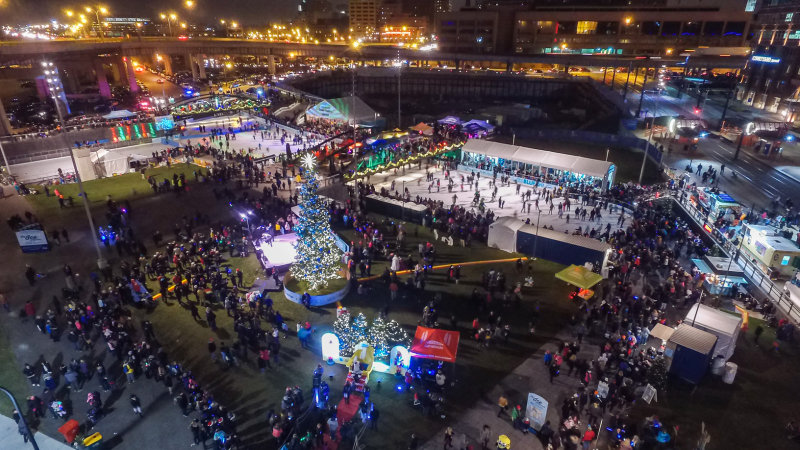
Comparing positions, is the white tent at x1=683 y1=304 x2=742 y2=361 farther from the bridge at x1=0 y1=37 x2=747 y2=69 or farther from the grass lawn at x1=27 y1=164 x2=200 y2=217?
the bridge at x1=0 y1=37 x2=747 y2=69

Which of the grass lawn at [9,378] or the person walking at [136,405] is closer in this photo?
the person walking at [136,405]

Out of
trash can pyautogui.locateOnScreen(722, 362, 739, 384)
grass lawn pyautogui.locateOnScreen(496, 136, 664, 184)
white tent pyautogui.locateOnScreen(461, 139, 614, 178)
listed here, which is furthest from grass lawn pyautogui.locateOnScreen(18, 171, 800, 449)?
grass lawn pyautogui.locateOnScreen(496, 136, 664, 184)

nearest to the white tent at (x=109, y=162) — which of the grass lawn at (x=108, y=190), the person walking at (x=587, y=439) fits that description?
the grass lawn at (x=108, y=190)

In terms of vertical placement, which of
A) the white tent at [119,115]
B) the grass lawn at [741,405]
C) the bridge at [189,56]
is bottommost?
the grass lawn at [741,405]

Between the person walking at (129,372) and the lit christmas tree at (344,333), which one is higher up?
the lit christmas tree at (344,333)

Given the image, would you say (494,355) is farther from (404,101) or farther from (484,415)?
(404,101)

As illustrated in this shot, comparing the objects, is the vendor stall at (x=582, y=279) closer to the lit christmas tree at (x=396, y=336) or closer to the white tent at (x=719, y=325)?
the white tent at (x=719, y=325)
